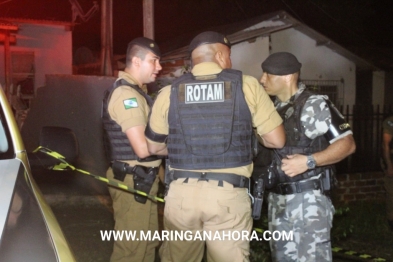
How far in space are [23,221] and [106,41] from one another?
21.9 feet

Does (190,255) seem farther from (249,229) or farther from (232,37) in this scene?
(232,37)

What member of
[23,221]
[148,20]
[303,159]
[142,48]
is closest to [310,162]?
[303,159]

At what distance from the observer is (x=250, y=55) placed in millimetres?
10016

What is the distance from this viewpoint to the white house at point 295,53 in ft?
32.2

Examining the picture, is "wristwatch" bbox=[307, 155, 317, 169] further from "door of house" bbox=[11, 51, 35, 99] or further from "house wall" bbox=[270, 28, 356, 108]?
"door of house" bbox=[11, 51, 35, 99]

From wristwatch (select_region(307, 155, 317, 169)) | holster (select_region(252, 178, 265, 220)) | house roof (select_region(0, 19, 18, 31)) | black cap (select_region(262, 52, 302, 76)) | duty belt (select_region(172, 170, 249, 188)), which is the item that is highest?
house roof (select_region(0, 19, 18, 31))

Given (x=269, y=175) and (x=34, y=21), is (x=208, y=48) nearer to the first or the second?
(x=269, y=175)

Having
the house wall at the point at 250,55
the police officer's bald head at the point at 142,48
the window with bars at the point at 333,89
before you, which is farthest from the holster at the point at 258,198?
the window with bars at the point at 333,89

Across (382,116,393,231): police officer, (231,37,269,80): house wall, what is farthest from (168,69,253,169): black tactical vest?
(231,37,269,80): house wall

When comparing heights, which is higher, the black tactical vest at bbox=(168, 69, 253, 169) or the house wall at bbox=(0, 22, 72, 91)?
the house wall at bbox=(0, 22, 72, 91)

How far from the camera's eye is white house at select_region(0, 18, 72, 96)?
12375 millimetres

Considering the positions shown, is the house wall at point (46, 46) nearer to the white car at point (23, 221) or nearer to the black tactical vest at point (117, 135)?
the black tactical vest at point (117, 135)

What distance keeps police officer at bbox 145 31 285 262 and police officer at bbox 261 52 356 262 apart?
444mm

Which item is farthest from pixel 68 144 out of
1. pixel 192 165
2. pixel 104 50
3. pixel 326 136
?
pixel 104 50
